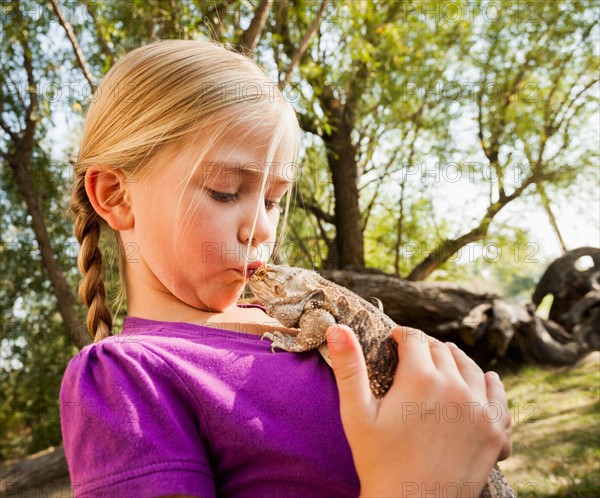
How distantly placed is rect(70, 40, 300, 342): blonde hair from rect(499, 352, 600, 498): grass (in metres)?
3.61

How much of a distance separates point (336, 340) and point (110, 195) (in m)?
0.90

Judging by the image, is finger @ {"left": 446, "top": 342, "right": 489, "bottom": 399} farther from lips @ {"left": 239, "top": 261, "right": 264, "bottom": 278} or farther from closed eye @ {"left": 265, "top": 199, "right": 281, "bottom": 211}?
closed eye @ {"left": 265, "top": 199, "right": 281, "bottom": 211}

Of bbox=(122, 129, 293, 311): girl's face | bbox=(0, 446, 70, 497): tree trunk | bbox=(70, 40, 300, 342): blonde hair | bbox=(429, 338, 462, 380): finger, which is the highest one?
bbox=(70, 40, 300, 342): blonde hair

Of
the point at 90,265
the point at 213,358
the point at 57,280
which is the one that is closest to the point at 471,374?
the point at 213,358

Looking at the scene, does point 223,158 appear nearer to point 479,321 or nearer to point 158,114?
point 158,114

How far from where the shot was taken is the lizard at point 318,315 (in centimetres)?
151

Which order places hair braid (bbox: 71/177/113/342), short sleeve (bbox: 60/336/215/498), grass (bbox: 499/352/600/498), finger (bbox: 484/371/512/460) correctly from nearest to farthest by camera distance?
short sleeve (bbox: 60/336/215/498) < finger (bbox: 484/371/512/460) < hair braid (bbox: 71/177/113/342) < grass (bbox: 499/352/600/498)

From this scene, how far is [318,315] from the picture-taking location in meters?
1.58

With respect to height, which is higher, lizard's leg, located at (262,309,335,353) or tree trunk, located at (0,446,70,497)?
lizard's leg, located at (262,309,335,353)

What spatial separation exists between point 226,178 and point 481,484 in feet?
3.22

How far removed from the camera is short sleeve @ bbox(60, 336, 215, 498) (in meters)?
1.11

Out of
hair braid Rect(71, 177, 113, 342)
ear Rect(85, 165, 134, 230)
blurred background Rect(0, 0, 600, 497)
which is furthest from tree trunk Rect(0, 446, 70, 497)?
ear Rect(85, 165, 134, 230)

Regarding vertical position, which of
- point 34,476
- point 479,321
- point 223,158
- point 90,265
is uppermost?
point 223,158

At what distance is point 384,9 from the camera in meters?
9.95
